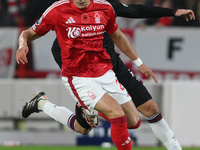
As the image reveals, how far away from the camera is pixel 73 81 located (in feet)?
22.4

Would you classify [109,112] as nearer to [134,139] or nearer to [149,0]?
[134,139]

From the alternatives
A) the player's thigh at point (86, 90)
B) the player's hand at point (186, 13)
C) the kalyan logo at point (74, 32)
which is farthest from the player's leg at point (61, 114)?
the player's hand at point (186, 13)

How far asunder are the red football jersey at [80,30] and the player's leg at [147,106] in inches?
29.9

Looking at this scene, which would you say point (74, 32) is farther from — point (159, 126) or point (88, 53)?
point (159, 126)

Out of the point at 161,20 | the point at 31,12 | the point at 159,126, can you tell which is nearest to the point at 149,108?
the point at 159,126

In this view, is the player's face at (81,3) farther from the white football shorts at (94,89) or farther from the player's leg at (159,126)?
the player's leg at (159,126)

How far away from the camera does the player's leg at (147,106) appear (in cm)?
744

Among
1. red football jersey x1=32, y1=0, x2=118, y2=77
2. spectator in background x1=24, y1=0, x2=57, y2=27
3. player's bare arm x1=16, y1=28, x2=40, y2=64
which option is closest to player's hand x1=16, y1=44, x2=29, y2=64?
player's bare arm x1=16, y1=28, x2=40, y2=64

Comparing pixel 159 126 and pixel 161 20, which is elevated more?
pixel 159 126

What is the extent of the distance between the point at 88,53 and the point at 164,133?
153 cm

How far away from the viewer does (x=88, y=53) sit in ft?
22.1

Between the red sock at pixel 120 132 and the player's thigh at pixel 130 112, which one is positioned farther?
the player's thigh at pixel 130 112

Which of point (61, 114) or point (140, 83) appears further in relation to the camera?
point (61, 114)

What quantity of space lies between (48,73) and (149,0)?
96.0 inches
